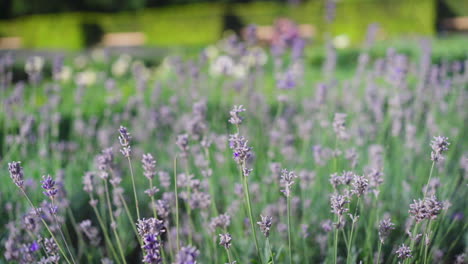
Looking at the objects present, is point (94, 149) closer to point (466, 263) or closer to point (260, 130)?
point (260, 130)

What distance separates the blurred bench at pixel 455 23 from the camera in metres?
14.5

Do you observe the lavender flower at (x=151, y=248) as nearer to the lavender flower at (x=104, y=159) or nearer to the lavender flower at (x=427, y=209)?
the lavender flower at (x=104, y=159)

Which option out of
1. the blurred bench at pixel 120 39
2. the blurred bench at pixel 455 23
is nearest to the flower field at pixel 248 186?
the blurred bench at pixel 455 23

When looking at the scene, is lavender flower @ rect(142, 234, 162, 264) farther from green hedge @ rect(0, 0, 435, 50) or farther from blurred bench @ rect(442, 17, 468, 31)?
blurred bench @ rect(442, 17, 468, 31)

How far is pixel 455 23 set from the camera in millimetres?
14625

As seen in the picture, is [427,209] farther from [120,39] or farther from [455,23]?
[120,39]

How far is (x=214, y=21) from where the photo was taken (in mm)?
15109

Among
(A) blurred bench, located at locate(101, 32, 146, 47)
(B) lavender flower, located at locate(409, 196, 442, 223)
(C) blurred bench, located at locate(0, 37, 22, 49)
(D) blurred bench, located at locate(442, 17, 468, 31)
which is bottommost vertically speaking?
(C) blurred bench, located at locate(0, 37, 22, 49)

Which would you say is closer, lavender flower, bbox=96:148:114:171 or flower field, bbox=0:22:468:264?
flower field, bbox=0:22:468:264

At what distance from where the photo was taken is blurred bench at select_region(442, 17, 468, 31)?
14477 millimetres

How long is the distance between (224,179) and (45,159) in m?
1.07

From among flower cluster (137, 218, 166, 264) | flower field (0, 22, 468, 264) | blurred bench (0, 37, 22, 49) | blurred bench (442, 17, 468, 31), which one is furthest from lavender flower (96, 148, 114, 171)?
blurred bench (0, 37, 22, 49)

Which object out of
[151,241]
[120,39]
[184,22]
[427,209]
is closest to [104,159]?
[151,241]

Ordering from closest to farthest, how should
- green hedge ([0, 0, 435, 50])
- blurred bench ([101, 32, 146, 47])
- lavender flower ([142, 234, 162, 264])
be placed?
1. lavender flower ([142, 234, 162, 264])
2. green hedge ([0, 0, 435, 50])
3. blurred bench ([101, 32, 146, 47])
